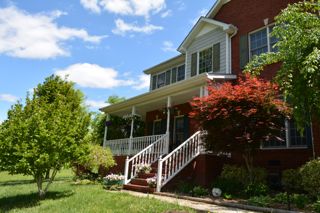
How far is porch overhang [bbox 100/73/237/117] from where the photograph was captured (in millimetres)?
11930

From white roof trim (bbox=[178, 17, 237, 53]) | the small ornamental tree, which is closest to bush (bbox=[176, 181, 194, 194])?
the small ornamental tree

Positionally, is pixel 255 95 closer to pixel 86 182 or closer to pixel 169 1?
pixel 169 1

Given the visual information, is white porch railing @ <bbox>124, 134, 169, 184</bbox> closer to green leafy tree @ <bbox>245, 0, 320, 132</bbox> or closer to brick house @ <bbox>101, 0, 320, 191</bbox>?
brick house @ <bbox>101, 0, 320, 191</bbox>

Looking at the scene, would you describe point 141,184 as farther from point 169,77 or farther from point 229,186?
point 169,77

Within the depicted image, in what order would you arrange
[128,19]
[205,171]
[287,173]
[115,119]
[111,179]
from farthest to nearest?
[115,119] < [128,19] < [111,179] < [205,171] < [287,173]

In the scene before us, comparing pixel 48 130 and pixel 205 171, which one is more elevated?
pixel 48 130

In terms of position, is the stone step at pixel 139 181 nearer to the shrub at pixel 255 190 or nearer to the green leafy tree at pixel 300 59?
the shrub at pixel 255 190

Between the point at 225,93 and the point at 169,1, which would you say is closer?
the point at 225,93

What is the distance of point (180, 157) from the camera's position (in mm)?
10883

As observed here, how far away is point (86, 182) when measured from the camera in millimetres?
13398

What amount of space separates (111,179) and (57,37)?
6.69m

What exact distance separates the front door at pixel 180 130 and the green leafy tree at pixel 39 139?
6.55m

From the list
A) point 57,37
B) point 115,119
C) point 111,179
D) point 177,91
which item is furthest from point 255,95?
point 115,119

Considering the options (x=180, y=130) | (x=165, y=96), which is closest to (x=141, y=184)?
(x=165, y=96)
